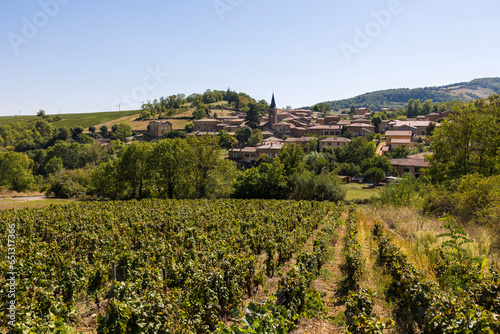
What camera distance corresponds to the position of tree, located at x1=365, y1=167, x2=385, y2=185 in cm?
6206

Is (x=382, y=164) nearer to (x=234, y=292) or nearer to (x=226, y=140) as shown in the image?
(x=226, y=140)

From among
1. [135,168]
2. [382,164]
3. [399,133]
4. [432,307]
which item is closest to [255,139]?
[382,164]

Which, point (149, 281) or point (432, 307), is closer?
point (432, 307)

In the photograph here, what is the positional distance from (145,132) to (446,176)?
12521 centimetres

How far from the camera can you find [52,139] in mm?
120000

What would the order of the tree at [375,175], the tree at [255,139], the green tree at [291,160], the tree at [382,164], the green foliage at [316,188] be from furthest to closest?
the tree at [255,139] → the tree at [382,164] → the tree at [375,175] → the green tree at [291,160] → the green foliage at [316,188]

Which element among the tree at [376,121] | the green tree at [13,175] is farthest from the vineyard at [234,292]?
the tree at [376,121]

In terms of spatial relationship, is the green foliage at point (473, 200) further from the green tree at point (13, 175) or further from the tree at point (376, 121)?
the tree at point (376, 121)

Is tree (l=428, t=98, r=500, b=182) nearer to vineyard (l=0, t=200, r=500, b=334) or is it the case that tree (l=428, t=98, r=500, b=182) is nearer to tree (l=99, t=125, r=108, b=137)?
vineyard (l=0, t=200, r=500, b=334)

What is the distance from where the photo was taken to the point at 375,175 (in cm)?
Result: 6247

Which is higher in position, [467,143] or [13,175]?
[467,143]

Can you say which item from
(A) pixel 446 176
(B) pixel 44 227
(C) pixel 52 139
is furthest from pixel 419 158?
(C) pixel 52 139

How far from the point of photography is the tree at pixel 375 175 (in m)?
62.1

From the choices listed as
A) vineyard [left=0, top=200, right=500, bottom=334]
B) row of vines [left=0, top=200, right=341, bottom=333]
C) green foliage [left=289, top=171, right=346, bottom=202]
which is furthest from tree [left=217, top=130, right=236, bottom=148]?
vineyard [left=0, top=200, right=500, bottom=334]
